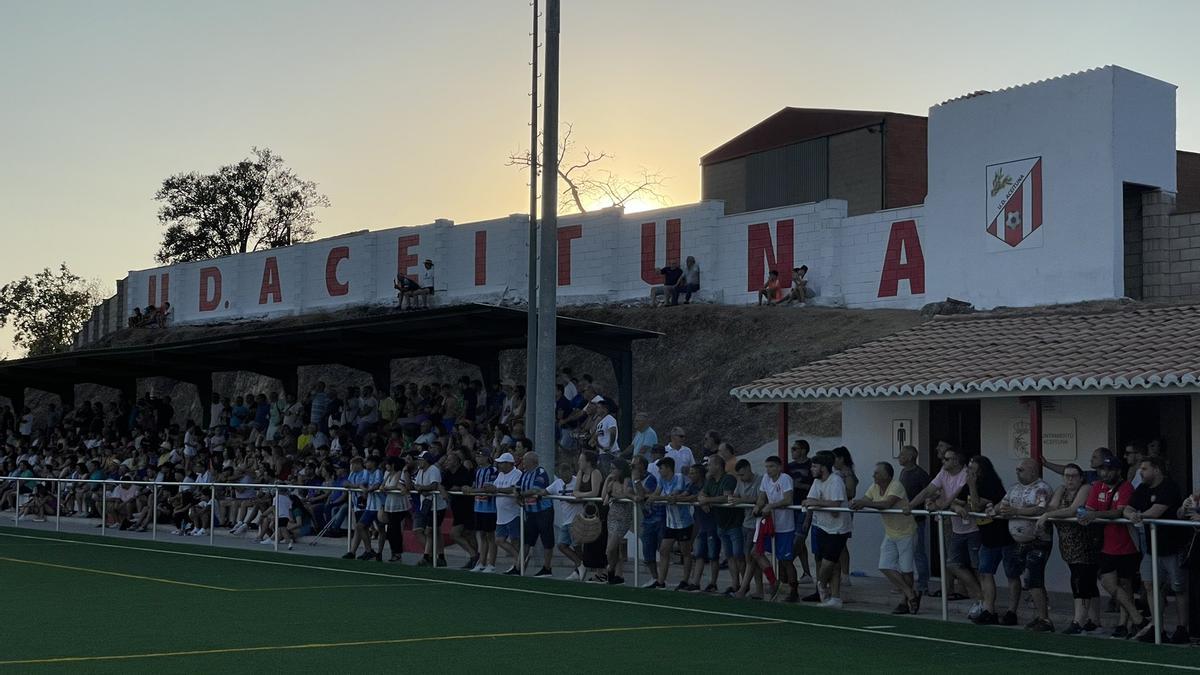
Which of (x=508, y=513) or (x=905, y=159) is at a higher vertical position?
(x=905, y=159)

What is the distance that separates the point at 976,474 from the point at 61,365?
2653 cm

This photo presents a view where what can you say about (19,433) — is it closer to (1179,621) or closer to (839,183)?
(839,183)

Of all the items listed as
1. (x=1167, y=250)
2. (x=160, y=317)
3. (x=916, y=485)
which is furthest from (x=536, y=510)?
(x=160, y=317)

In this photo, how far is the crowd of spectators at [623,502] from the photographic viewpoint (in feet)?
46.9

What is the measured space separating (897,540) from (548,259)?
7075 millimetres

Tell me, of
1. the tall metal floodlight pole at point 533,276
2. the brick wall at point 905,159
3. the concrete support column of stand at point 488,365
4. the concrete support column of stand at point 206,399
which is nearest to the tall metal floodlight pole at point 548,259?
the tall metal floodlight pole at point 533,276

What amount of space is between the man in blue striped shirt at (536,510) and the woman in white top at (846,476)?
397cm

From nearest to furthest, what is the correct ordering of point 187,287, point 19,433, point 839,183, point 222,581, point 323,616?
point 323,616
point 222,581
point 19,433
point 839,183
point 187,287

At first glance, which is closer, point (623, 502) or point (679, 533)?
point (679, 533)

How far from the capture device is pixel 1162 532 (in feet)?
44.9

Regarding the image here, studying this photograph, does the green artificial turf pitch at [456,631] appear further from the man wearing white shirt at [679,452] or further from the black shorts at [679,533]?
the man wearing white shirt at [679,452]

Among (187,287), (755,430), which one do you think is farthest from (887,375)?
(187,287)

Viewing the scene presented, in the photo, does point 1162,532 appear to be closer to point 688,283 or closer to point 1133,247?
point 1133,247

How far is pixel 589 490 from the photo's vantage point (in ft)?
63.9
